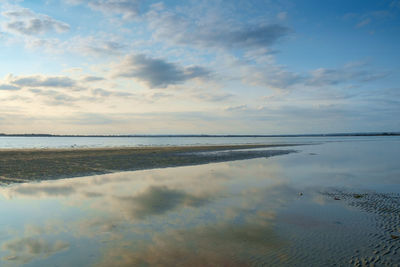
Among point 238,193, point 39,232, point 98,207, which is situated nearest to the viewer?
point 39,232

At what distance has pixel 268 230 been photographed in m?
8.53

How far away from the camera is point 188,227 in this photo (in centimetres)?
881

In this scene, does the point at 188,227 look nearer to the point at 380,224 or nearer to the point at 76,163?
the point at 380,224

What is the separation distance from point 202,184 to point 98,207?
274 inches

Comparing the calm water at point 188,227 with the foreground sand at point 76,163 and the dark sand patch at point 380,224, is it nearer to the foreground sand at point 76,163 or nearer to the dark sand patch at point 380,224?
the dark sand patch at point 380,224

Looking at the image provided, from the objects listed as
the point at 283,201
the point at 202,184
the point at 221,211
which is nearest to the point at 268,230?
the point at 221,211

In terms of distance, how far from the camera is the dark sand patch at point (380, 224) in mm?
6586

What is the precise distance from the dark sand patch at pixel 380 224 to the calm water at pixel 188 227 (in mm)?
54

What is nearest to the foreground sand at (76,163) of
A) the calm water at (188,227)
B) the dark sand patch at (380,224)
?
the calm water at (188,227)

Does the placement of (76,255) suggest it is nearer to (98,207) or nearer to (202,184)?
(98,207)

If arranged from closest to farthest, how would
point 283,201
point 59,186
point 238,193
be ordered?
1. point 283,201
2. point 238,193
3. point 59,186

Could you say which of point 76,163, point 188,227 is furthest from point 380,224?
point 76,163

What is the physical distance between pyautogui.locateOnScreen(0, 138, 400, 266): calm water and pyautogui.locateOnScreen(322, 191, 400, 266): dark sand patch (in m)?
0.05

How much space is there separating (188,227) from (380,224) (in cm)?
682
